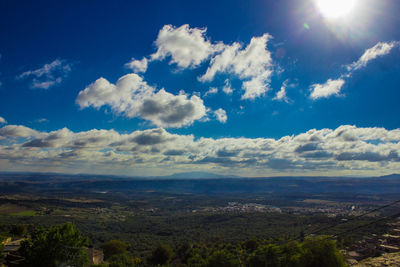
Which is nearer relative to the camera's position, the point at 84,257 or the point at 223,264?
the point at 84,257

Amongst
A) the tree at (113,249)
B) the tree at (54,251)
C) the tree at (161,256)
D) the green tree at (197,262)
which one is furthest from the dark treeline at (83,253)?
the tree at (113,249)

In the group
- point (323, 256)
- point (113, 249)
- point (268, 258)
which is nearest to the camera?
point (268, 258)

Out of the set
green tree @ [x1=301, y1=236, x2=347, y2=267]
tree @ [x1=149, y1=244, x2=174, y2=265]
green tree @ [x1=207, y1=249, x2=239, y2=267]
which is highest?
green tree @ [x1=301, y1=236, x2=347, y2=267]

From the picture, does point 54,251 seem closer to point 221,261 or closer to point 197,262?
point 221,261

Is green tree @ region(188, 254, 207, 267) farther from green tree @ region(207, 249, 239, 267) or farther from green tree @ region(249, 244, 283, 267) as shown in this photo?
green tree @ region(249, 244, 283, 267)

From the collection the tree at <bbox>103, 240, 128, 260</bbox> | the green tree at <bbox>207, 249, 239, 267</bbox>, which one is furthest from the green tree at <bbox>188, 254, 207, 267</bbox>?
the tree at <bbox>103, 240, 128, 260</bbox>

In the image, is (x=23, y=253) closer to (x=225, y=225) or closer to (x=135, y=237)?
(x=135, y=237)

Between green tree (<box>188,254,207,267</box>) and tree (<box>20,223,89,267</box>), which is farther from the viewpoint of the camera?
green tree (<box>188,254,207,267</box>)

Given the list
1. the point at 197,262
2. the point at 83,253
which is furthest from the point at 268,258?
the point at 83,253

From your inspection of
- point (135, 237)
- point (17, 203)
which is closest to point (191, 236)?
point (135, 237)
